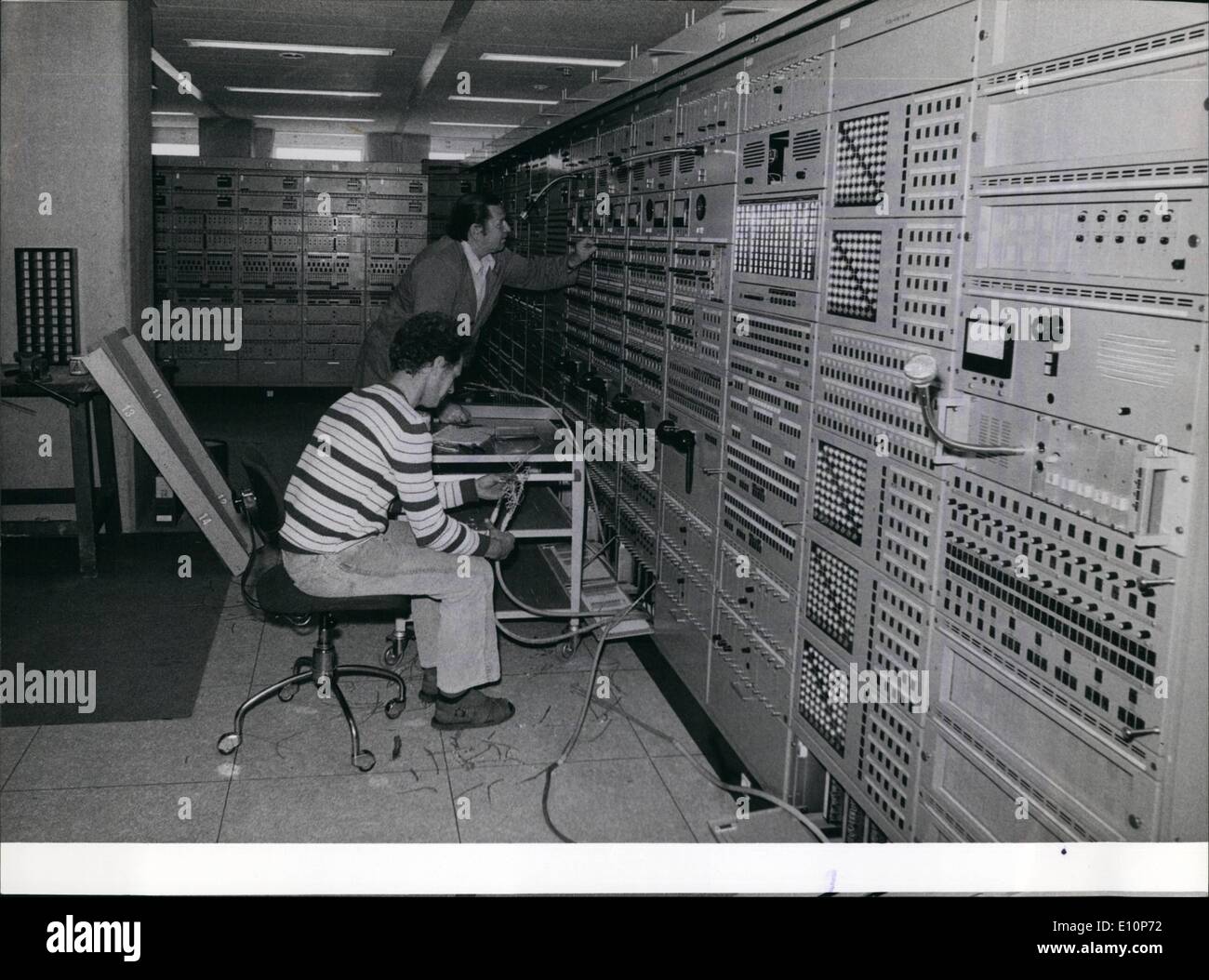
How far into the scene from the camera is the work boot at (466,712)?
2.85 meters

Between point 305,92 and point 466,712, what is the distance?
647 centimetres

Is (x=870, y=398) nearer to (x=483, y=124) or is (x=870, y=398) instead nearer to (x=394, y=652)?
(x=394, y=652)

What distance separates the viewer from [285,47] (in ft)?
19.1

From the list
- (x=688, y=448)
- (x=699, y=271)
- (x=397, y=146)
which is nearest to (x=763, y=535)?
(x=688, y=448)

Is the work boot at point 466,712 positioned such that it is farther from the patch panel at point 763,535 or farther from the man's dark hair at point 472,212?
the man's dark hair at point 472,212

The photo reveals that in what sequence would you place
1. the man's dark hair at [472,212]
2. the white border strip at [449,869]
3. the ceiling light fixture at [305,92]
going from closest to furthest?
the white border strip at [449,869] < the man's dark hair at [472,212] < the ceiling light fixture at [305,92]

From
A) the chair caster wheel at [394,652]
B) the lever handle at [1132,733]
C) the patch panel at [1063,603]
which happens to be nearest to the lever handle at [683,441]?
the chair caster wheel at [394,652]

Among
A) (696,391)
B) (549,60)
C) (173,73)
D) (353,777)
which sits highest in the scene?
(173,73)

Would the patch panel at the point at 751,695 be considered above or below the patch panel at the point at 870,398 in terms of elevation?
below

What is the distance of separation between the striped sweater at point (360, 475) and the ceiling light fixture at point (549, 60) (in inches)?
139

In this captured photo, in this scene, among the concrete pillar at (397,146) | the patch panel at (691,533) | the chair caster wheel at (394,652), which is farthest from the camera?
the concrete pillar at (397,146)

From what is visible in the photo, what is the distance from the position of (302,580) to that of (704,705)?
1.12m

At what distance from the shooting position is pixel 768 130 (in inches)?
92.4

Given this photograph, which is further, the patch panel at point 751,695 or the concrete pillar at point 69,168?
the concrete pillar at point 69,168
